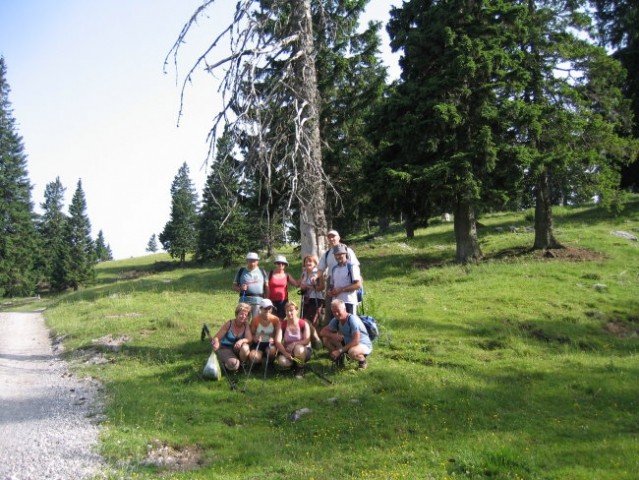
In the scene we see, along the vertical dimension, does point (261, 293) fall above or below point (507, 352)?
above

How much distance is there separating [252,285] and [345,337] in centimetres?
202

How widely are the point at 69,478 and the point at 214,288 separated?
47.7ft

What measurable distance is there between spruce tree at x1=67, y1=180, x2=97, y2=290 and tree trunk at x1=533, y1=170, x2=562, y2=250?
47.8 metres

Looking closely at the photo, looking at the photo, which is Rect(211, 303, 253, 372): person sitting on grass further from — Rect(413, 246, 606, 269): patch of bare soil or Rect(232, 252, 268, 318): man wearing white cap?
Rect(413, 246, 606, 269): patch of bare soil

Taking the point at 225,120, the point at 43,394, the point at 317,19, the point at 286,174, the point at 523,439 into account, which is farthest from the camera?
the point at 317,19

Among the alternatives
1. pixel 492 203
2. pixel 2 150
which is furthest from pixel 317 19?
pixel 2 150

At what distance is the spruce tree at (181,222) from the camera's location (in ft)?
205

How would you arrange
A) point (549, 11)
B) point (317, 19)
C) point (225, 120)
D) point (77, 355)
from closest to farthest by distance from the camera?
point (225, 120) → point (77, 355) → point (317, 19) → point (549, 11)

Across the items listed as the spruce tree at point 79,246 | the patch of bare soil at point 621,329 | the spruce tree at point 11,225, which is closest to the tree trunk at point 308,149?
the patch of bare soil at point 621,329

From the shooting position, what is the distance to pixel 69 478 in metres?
4.95

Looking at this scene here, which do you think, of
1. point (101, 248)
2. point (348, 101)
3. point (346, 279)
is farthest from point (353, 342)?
point (101, 248)

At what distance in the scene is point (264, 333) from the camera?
27.8ft

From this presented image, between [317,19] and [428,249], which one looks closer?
[317,19]

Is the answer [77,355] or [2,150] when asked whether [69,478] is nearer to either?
[77,355]
